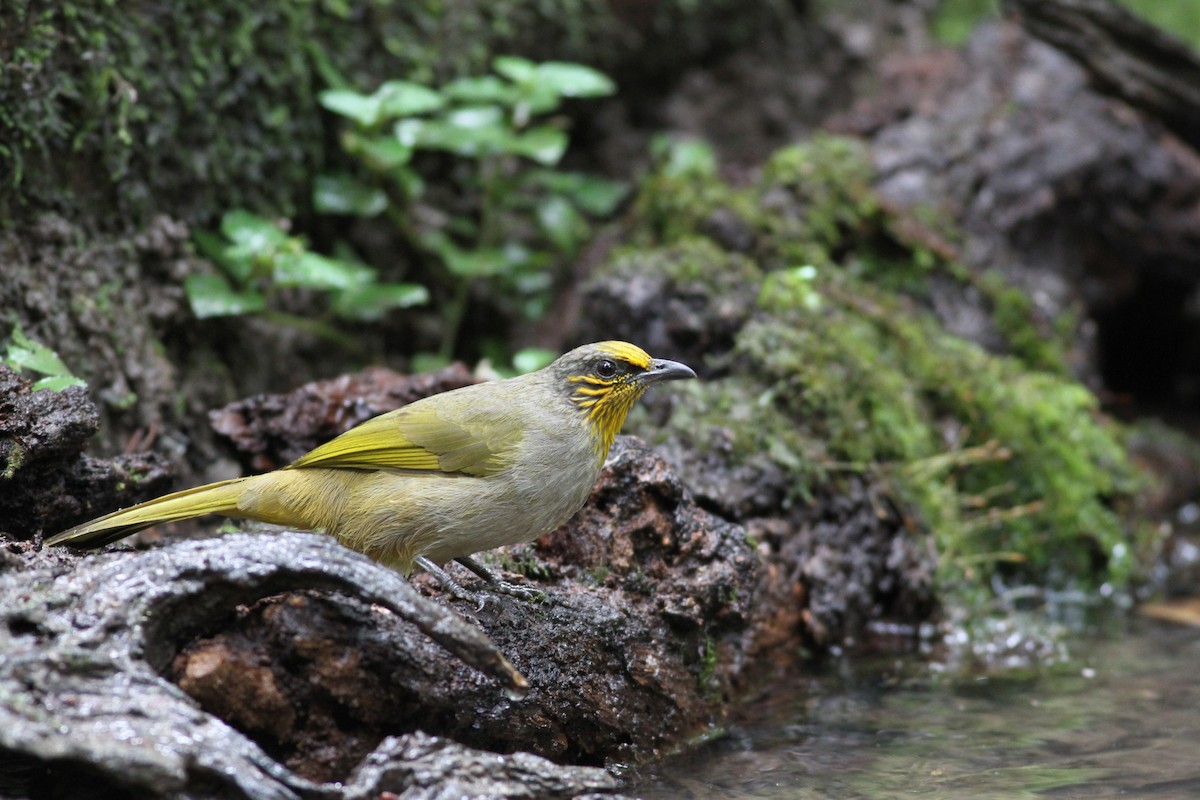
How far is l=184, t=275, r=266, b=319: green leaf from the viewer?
601 centimetres

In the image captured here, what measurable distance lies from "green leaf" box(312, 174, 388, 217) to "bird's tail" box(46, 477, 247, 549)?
329 cm

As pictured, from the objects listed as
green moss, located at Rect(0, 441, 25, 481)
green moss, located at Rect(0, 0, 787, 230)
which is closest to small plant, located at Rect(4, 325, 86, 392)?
green moss, located at Rect(0, 441, 25, 481)

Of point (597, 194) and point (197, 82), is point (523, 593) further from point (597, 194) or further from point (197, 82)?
point (597, 194)

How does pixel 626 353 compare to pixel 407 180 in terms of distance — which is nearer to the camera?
pixel 626 353

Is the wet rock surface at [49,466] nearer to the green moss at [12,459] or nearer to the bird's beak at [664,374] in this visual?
the green moss at [12,459]

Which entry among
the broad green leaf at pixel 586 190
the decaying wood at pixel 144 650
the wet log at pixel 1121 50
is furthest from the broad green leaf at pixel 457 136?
the decaying wood at pixel 144 650

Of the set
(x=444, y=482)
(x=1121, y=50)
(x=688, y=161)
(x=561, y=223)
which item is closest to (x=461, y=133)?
(x=561, y=223)

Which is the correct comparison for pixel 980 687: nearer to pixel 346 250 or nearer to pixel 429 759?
pixel 429 759

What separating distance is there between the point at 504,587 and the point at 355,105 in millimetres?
3480

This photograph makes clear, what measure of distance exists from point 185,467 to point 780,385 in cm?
322

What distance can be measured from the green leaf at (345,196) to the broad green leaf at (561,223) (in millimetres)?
1518

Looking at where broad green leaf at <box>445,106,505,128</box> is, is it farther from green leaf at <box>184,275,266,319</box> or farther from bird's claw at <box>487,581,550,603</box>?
bird's claw at <box>487,581,550,603</box>

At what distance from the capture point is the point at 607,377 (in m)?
4.45

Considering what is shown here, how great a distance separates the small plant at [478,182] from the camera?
688 centimetres
